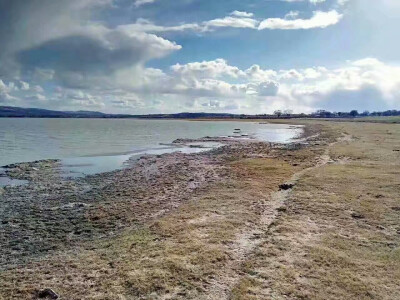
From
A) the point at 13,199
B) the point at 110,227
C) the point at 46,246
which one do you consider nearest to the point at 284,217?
the point at 110,227

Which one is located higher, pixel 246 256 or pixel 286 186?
pixel 286 186

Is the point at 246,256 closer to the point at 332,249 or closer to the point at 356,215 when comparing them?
the point at 332,249

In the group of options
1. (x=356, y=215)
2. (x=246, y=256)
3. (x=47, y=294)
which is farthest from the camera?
(x=356, y=215)

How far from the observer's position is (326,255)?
1133cm

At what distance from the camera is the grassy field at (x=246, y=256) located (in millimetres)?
9312

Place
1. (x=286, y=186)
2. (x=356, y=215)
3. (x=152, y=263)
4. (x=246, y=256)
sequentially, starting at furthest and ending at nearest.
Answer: (x=286, y=186) < (x=356, y=215) < (x=246, y=256) < (x=152, y=263)

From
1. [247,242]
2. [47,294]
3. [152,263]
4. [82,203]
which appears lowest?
[82,203]

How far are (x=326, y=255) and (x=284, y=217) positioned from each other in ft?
13.6

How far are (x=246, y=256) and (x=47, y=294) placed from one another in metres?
6.06

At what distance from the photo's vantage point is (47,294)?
9070 mm

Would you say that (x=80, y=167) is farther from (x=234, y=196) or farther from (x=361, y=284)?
(x=361, y=284)

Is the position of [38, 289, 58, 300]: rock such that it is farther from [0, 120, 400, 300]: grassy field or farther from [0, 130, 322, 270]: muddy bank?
[0, 130, 322, 270]: muddy bank

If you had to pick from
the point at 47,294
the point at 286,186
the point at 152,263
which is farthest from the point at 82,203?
the point at 286,186

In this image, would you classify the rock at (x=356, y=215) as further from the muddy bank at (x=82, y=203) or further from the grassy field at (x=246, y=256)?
the muddy bank at (x=82, y=203)
